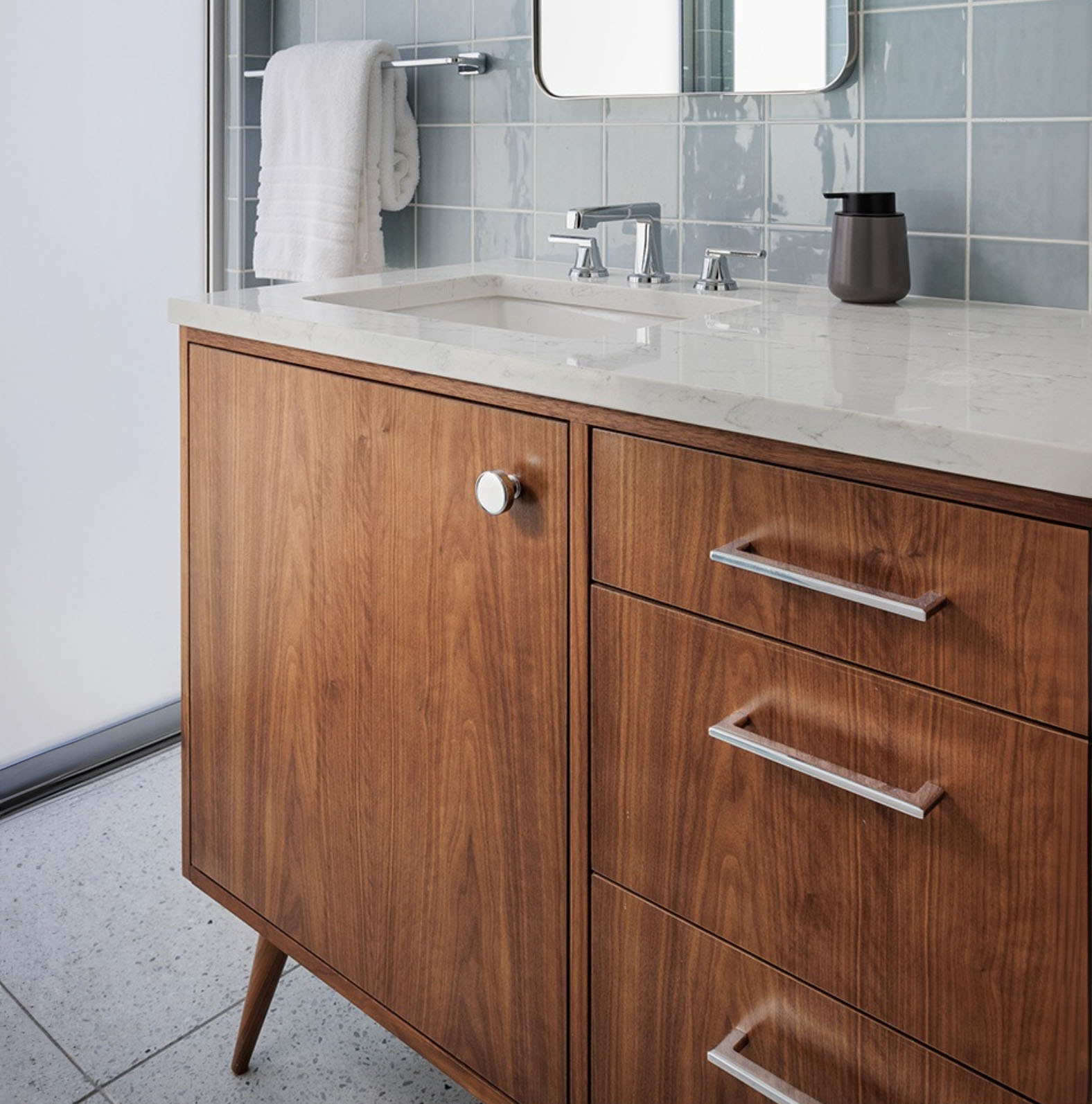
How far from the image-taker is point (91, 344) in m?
2.05

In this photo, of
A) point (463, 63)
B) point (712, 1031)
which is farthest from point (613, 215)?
point (712, 1031)

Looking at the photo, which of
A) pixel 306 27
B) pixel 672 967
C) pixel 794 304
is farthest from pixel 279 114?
pixel 672 967

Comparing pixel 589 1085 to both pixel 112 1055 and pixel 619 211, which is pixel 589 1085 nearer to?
pixel 112 1055

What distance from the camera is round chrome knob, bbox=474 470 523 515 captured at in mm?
1010

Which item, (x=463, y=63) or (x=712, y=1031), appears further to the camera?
(x=463, y=63)

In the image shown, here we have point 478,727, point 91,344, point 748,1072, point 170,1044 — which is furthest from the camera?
point 91,344

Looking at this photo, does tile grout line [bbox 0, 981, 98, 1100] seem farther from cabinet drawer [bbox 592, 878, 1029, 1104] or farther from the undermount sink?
the undermount sink

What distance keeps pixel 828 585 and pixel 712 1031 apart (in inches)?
15.7

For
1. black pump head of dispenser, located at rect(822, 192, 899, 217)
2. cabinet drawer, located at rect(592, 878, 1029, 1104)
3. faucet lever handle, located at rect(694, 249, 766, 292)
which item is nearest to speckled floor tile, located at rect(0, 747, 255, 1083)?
cabinet drawer, located at rect(592, 878, 1029, 1104)

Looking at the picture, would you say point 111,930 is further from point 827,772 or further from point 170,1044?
point 827,772

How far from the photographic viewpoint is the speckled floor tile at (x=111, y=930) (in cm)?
156

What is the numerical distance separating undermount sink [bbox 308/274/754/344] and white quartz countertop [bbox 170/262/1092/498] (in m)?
0.02

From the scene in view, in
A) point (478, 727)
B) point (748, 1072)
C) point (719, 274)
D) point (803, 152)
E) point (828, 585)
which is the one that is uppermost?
point (803, 152)

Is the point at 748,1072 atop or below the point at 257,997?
atop
